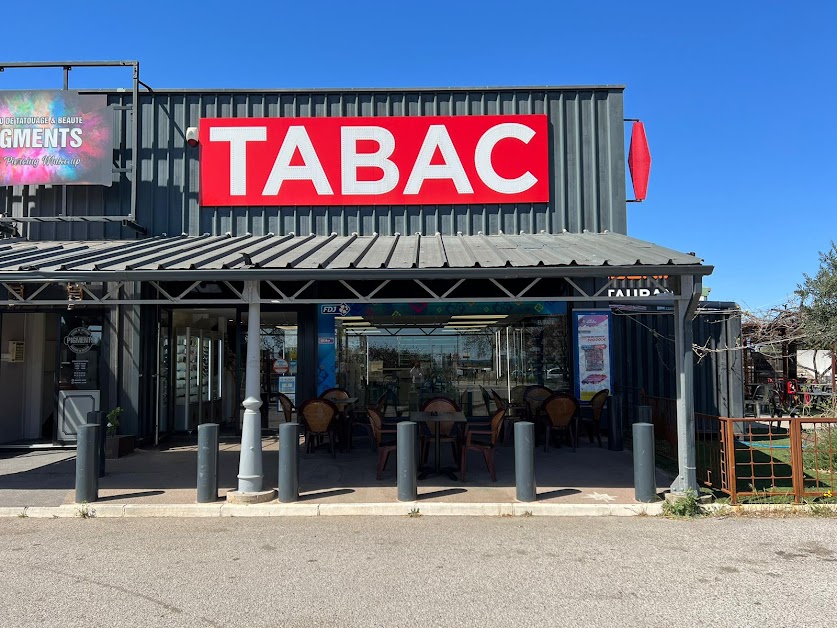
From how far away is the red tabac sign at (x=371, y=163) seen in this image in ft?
36.8

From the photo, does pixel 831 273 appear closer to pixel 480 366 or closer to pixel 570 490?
pixel 480 366

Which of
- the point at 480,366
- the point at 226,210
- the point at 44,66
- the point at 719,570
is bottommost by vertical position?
the point at 719,570

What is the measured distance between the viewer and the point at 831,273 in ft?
39.4

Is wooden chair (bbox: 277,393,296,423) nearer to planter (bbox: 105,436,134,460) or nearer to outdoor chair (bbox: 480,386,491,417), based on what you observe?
planter (bbox: 105,436,134,460)

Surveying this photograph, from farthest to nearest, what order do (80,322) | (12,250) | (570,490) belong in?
(80,322) < (12,250) < (570,490)

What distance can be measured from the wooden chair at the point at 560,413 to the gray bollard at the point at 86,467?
648cm

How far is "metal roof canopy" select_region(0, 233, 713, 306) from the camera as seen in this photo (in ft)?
22.2

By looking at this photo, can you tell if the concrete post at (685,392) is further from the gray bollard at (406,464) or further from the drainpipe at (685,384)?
the gray bollard at (406,464)

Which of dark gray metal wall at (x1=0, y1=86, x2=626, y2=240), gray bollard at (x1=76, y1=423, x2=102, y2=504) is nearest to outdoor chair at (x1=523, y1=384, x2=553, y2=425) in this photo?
dark gray metal wall at (x1=0, y1=86, x2=626, y2=240)

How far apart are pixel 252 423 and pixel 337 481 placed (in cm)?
148

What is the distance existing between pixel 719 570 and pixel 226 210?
31.8 ft

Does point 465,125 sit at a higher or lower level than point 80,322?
higher

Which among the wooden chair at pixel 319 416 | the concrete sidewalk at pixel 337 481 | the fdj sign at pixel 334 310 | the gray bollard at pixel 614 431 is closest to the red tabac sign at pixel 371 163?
the fdj sign at pixel 334 310

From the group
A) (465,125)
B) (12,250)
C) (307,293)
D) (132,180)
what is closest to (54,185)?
(132,180)
